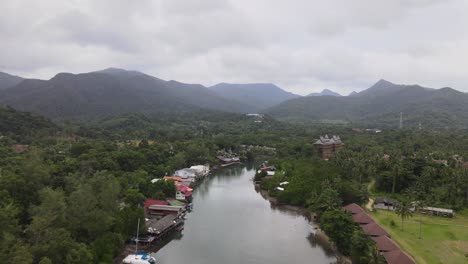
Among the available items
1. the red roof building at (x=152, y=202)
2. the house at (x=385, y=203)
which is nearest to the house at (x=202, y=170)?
the red roof building at (x=152, y=202)

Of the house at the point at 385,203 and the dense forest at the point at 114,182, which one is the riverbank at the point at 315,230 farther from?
the house at the point at 385,203

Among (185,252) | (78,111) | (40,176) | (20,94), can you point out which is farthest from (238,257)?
(20,94)

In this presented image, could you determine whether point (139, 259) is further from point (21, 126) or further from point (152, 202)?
point (21, 126)

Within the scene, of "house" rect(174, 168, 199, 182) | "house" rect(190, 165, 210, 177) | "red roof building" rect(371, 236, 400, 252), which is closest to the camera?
"red roof building" rect(371, 236, 400, 252)

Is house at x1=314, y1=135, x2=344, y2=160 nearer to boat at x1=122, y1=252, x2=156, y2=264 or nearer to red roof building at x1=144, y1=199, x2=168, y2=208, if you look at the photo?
red roof building at x1=144, y1=199, x2=168, y2=208

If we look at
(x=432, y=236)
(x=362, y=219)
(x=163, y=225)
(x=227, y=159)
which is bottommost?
(x=163, y=225)

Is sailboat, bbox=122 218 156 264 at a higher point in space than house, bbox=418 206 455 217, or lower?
lower

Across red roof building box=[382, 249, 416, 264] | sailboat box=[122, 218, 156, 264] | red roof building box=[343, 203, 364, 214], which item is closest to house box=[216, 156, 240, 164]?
red roof building box=[343, 203, 364, 214]

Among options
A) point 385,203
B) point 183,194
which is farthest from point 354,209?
point 183,194
